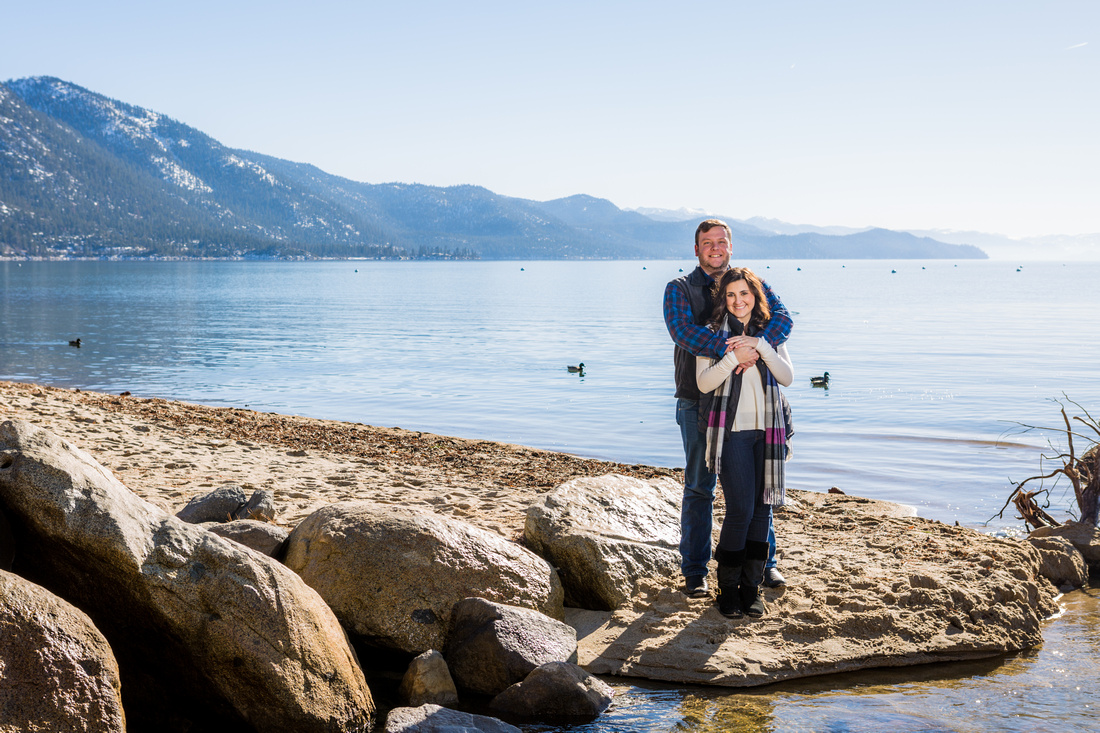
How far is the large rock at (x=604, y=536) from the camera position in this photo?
6.27 metres

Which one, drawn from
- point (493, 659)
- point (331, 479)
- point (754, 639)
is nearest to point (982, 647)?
point (754, 639)

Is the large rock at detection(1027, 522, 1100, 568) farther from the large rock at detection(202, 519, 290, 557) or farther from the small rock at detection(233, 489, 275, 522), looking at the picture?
the small rock at detection(233, 489, 275, 522)

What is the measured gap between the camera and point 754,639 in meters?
5.63

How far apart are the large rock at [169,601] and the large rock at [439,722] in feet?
1.01

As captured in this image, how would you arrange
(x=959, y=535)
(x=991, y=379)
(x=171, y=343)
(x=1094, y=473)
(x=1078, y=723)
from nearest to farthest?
(x=1078, y=723) → (x=959, y=535) → (x=1094, y=473) → (x=991, y=379) → (x=171, y=343)

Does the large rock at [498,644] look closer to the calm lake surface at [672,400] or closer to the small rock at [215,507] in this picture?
the calm lake surface at [672,400]

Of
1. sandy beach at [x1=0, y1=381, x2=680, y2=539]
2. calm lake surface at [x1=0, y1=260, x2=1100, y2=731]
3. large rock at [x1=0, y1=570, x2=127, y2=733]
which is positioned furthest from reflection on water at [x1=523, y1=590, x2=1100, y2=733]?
sandy beach at [x1=0, y1=381, x2=680, y2=539]

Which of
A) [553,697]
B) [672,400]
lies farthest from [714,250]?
[672,400]

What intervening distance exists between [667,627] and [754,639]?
578 mm

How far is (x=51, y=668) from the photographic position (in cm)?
357

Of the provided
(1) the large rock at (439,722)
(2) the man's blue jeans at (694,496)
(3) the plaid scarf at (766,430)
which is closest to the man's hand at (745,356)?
(3) the plaid scarf at (766,430)

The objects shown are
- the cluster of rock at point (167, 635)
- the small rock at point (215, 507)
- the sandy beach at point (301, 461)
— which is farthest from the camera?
the sandy beach at point (301, 461)

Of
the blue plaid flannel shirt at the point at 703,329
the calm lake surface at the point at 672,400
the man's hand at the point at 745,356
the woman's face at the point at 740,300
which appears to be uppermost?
the woman's face at the point at 740,300

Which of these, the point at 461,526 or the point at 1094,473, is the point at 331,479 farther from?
the point at 1094,473
